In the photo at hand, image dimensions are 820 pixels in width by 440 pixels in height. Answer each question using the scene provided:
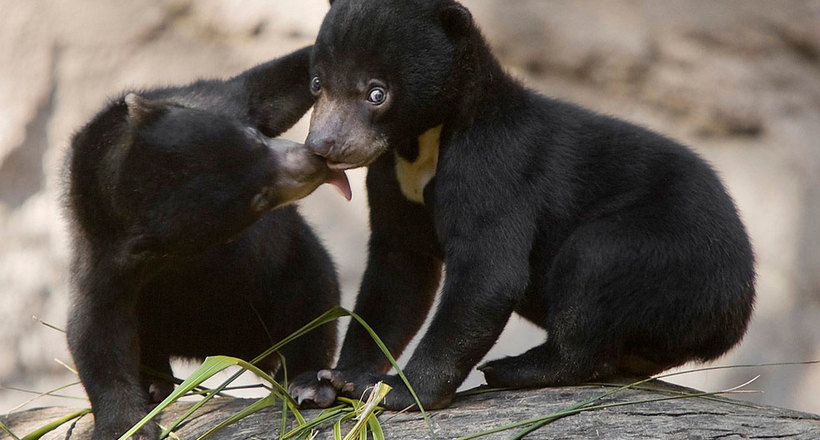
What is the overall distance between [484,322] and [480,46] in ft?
3.72

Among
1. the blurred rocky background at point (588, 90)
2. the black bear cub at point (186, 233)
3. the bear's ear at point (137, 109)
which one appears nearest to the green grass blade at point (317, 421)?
the black bear cub at point (186, 233)

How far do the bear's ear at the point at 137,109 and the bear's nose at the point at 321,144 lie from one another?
2.04 feet

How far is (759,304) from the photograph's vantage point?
8.27m

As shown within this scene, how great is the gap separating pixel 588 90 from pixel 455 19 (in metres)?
4.53

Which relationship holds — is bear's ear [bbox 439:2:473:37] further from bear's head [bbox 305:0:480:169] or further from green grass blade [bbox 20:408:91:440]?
green grass blade [bbox 20:408:91:440]

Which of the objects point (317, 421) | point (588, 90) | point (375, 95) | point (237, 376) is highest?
point (588, 90)

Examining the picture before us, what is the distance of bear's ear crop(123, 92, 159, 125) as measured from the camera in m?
3.92

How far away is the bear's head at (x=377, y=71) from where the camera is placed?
13.1 ft

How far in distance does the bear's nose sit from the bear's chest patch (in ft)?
1.68

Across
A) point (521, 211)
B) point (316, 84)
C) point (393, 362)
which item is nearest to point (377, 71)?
point (316, 84)

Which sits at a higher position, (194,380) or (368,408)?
(194,380)

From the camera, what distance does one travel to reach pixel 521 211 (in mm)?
4117

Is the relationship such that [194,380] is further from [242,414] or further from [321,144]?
[321,144]

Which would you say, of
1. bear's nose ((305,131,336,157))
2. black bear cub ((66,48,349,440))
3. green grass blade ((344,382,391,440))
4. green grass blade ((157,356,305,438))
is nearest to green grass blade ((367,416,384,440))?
green grass blade ((344,382,391,440))
